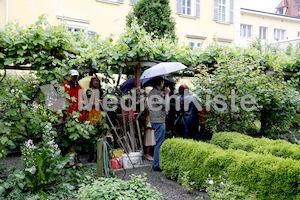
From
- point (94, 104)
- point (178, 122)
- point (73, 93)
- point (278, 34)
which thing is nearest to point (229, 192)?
point (94, 104)

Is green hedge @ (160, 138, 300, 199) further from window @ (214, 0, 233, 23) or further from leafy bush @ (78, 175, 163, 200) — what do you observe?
window @ (214, 0, 233, 23)

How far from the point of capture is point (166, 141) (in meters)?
6.36

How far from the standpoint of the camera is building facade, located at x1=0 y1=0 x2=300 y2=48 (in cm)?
1440

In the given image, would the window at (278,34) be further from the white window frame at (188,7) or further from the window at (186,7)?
the window at (186,7)

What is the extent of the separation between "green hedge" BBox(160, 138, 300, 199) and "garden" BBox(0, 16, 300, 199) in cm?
1

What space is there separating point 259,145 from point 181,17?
46.8ft

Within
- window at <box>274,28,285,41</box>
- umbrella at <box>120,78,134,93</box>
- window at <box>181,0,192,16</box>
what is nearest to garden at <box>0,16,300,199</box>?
umbrella at <box>120,78,134,93</box>

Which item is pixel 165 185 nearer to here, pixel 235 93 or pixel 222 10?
pixel 235 93

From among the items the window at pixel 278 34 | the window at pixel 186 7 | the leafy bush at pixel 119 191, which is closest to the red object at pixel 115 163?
the leafy bush at pixel 119 191

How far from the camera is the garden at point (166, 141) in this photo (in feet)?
14.0

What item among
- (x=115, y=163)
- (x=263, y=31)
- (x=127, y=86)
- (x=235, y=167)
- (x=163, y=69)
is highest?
(x=263, y=31)

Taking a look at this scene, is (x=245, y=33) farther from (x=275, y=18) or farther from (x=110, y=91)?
(x=110, y=91)

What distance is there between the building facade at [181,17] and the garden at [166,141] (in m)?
3.36

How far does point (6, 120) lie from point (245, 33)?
81.2 feet
